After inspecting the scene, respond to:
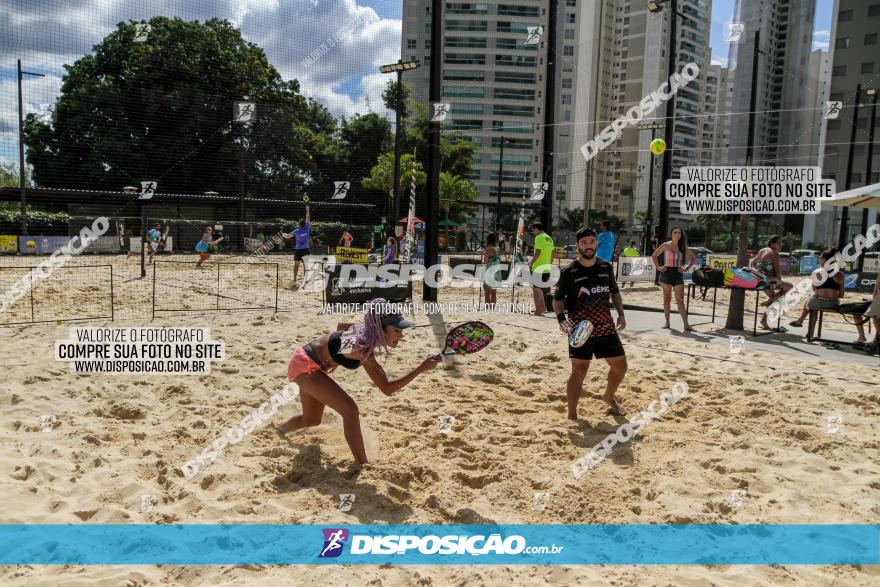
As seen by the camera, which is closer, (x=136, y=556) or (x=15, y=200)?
(x=136, y=556)

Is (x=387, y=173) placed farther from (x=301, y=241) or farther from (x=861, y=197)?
(x=861, y=197)

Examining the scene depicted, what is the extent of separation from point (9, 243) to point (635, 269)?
23.8 m

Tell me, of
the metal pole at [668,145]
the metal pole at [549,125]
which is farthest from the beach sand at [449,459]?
the metal pole at [668,145]

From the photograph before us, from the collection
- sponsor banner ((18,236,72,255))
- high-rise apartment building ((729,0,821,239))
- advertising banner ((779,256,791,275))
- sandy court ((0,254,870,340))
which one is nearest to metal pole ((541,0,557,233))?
sandy court ((0,254,870,340))

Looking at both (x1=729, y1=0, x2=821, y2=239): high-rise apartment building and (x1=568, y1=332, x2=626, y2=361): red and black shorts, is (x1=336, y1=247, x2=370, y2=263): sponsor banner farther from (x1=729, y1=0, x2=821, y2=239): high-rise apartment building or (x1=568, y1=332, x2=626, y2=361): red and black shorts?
(x1=729, y1=0, x2=821, y2=239): high-rise apartment building

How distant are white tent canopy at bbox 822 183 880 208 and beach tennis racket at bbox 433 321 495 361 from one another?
7.81 meters

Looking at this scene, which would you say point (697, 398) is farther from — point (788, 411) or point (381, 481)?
point (381, 481)

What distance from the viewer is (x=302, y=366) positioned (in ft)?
13.7

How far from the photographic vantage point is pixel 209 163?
3134 cm

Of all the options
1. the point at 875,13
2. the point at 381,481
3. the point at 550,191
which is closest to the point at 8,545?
the point at 381,481

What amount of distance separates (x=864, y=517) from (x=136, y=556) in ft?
13.8

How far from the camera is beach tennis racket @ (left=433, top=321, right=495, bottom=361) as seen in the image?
13.5ft

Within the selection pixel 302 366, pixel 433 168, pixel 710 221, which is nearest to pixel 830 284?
pixel 433 168

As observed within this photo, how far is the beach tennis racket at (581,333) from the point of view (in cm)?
482
